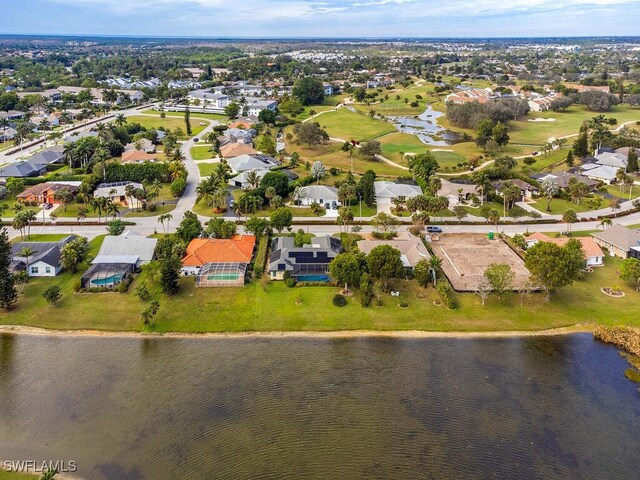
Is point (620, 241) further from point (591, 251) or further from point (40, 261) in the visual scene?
point (40, 261)

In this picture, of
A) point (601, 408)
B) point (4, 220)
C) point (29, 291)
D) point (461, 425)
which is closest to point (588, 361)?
point (601, 408)

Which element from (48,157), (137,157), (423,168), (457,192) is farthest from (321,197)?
(48,157)

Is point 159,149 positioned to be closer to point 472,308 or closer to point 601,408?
point 472,308

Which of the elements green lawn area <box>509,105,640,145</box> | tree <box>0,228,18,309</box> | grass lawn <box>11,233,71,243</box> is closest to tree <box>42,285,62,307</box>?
tree <box>0,228,18,309</box>

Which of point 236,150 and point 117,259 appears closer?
point 117,259

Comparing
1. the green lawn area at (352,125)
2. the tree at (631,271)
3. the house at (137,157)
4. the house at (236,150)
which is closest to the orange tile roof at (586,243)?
the tree at (631,271)

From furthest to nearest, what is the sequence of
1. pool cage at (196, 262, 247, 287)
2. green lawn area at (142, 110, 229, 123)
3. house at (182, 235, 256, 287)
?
1. green lawn area at (142, 110, 229, 123)
2. house at (182, 235, 256, 287)
3. pool cage at (196, 262, 247, 287)

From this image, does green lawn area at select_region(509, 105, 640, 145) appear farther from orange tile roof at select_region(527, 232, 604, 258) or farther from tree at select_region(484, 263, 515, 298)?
tree at select_region(484, 263, 515, 298)
